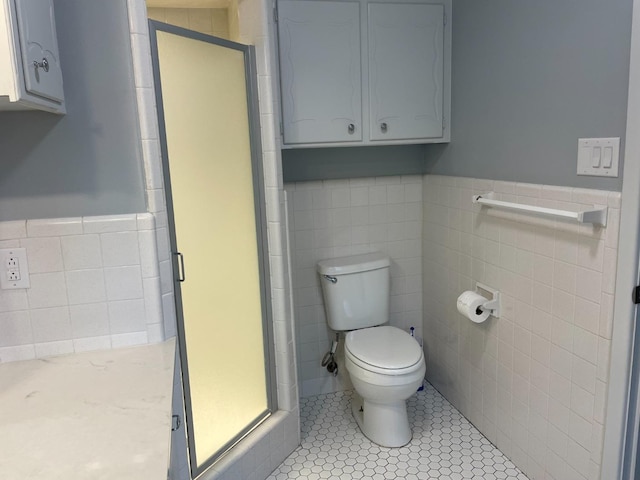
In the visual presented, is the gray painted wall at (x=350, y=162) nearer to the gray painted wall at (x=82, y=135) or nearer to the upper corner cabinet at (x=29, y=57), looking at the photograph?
the gray painted wall at (x=82, y=135)

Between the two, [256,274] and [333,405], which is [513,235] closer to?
[256,274]

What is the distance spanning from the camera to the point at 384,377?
2.28 meters

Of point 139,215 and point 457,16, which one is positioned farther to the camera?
point 457,16

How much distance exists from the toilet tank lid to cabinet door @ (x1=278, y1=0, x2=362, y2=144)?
2.10ft

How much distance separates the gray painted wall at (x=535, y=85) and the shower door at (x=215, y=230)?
40.6 inches

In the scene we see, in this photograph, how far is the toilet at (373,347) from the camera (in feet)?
7.56

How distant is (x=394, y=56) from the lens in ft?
8.20

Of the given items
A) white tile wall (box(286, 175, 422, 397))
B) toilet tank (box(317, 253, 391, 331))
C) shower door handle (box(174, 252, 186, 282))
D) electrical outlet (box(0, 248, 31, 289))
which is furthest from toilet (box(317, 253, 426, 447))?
electrical outlet (box(0, 248, 31, 289))

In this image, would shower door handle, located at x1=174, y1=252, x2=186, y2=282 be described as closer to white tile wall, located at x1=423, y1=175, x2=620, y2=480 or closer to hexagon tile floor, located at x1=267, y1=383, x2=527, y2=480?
hexagon tile floor, located at x1=267, y1=383, x2=527, y2=480

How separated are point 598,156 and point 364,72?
1.19 metres

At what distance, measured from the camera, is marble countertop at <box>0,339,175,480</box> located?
0.95 m

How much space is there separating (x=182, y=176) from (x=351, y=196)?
3.90ft

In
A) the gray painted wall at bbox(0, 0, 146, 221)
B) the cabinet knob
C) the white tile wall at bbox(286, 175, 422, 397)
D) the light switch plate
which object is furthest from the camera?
the white tile wall at bbox(286, 175, 422, 397)

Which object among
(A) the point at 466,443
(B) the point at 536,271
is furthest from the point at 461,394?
(B) the point at 536,271
